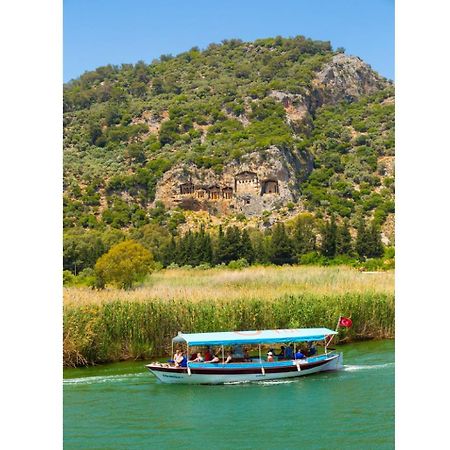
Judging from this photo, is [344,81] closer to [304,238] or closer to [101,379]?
[304,238]

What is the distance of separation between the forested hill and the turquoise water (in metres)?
28.8

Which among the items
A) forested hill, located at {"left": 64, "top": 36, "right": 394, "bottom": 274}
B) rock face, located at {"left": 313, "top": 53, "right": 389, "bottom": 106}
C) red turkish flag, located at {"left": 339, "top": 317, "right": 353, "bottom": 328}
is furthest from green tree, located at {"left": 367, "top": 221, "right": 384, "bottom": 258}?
rock face, located at {"left": 313, "top": 53, "right": 389, "bottom": 106}

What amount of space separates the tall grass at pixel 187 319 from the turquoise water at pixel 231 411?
Answer: 1.41ft

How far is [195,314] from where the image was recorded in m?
13.4

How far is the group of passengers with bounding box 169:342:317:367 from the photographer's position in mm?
11227

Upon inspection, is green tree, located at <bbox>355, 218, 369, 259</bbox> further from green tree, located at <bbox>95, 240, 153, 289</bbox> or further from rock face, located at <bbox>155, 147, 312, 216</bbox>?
green tree, located at <bbox>95, 240, 153, 289</bbox>

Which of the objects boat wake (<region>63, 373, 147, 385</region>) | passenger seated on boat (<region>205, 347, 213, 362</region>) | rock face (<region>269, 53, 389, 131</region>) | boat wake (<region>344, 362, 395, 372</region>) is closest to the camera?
boat wake (<region>63, 373, 147, 385</region>)

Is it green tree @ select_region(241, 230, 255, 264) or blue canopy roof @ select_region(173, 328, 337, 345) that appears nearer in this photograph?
blue canopy roof @ select_region(173, 328, 337, 345)

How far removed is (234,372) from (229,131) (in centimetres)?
4423

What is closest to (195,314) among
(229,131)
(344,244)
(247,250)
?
(247,250)

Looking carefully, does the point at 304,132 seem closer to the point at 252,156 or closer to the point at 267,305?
the point at 252,156

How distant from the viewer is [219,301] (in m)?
13.7
